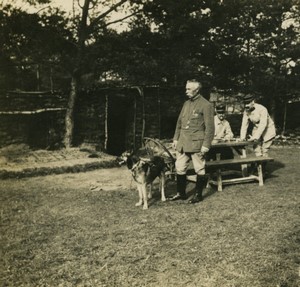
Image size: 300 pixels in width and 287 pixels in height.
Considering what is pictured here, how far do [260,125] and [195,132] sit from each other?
283 cm

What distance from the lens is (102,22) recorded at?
1405 centimetres

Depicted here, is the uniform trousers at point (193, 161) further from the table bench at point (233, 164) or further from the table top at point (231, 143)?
the table top at point (231, 143)

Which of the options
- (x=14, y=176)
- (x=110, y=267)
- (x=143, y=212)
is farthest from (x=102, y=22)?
(x=110, y=267)

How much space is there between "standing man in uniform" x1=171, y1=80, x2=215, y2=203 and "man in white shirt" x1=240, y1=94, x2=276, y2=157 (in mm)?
2625

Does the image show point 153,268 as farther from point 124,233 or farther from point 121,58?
point 121,58

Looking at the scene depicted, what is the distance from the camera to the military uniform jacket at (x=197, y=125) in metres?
6.61

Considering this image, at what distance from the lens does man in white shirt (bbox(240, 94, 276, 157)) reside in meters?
9.05

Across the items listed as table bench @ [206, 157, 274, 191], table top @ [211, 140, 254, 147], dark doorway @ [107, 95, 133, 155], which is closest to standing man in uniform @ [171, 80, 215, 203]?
table bench @ [206, 157, 274, 191]

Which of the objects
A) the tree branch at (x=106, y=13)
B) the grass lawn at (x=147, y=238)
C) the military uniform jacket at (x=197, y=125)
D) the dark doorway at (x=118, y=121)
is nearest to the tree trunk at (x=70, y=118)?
the dark doorway at (x=118, y=121)

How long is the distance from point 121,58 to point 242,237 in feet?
34.6

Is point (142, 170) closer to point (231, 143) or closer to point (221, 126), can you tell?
point (231, 143)

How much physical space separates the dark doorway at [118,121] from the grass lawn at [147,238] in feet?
23.4

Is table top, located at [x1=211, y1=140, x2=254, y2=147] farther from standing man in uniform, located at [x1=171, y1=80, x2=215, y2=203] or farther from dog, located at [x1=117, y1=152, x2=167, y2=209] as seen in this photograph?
dog, located at [x1=117, y1=152, x2=167, y2=209]

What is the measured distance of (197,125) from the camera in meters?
6.79
